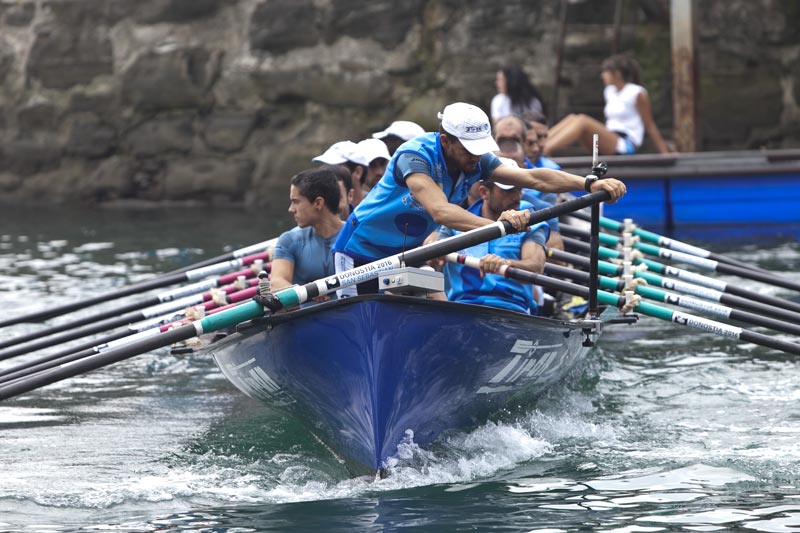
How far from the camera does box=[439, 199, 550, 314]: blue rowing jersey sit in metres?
7.36

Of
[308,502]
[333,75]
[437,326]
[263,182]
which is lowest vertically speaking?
[308,502]

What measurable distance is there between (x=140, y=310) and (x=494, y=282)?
2.63 metres

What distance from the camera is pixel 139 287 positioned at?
352 inches

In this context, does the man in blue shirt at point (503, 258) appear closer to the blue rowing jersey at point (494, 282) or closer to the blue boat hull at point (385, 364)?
the blue rowing jersey at point (494, 282)

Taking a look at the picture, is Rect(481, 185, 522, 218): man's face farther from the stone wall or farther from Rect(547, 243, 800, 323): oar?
the stone wall

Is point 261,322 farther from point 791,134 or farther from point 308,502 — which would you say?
point 791,134

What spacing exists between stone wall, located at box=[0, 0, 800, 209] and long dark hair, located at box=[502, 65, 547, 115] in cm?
279

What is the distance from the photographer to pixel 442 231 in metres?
7.47

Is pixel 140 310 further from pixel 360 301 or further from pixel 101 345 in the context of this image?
pixel 360 301

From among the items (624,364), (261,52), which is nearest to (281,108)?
(261,52)

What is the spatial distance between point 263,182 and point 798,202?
19.5 ft

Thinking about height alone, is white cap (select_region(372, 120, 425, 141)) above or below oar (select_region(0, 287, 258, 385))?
above

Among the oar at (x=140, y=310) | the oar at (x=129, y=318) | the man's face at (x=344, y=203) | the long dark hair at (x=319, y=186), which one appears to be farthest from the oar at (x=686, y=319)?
the oar at (x=140, y=310)

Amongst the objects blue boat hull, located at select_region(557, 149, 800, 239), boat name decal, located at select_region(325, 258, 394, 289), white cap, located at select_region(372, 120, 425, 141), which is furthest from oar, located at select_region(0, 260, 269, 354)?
blue boat hull, located at select_region(557, 149, 800, 239)
